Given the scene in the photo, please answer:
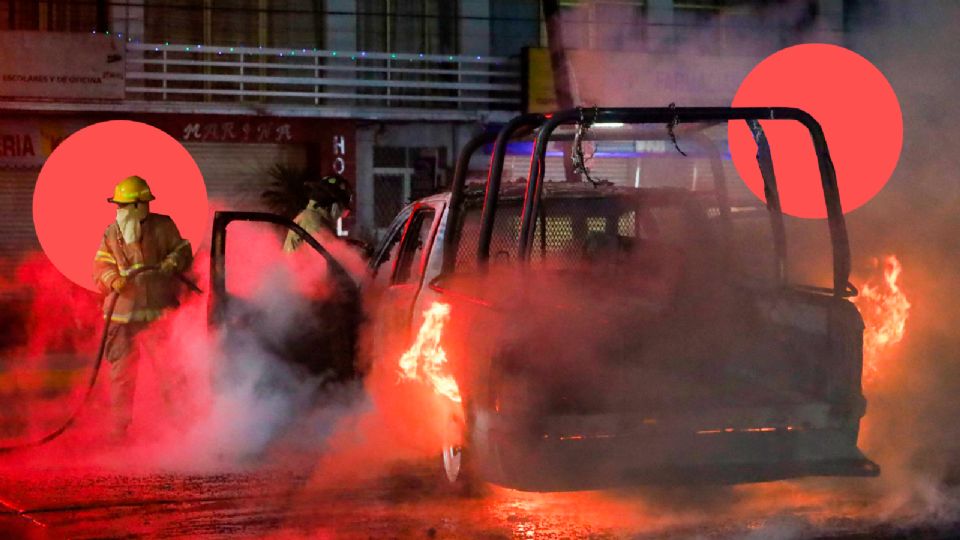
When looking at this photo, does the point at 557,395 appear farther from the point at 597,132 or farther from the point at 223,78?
the point at 223,78

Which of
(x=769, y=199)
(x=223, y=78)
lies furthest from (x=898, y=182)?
(x=223, y=78)

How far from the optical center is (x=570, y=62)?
14406mm

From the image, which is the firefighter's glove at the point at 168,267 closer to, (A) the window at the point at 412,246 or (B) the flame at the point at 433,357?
(A) the window at the point at 412,246

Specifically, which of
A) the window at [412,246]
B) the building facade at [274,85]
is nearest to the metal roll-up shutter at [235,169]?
the building facade at [274,85]

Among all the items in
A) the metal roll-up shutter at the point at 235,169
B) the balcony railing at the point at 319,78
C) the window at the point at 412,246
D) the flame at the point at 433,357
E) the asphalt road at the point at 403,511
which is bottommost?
the asphalt road at the point at 403,511

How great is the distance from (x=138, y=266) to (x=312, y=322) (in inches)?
51.6

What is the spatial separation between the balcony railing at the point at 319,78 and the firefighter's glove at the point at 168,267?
12069mm

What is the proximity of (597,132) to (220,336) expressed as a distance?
2.61 m

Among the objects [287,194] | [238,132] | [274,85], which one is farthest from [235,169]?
[287,194]

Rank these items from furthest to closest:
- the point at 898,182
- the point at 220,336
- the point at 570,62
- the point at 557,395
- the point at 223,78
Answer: the point at 223,78
the point at 570,62
the point at 898,182
the point at 220,336
the point at 557,395

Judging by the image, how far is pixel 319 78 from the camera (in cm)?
2064

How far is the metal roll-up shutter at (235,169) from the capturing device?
20797 millimetres

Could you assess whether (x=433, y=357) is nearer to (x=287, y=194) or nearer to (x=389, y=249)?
(x=389, y=249)

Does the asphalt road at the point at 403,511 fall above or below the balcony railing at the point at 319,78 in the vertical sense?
below
